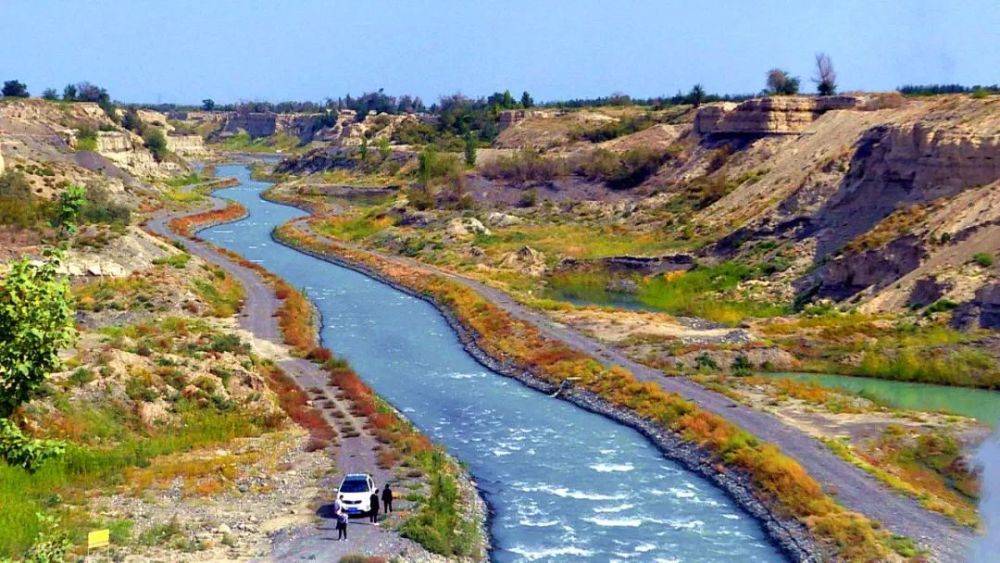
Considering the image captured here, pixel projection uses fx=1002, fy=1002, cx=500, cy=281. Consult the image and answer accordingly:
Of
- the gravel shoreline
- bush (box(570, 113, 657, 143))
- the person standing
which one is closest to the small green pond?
the gravel shoreline

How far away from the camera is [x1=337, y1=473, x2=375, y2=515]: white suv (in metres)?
26.6

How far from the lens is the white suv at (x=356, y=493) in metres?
26.6

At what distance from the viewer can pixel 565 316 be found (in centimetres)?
5600

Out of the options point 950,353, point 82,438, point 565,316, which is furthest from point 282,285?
point 950,353

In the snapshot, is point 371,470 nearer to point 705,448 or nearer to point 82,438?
point 82,438

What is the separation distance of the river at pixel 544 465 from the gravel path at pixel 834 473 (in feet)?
10.1

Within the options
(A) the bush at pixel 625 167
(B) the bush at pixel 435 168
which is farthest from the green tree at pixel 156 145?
(A) the bush at pixel 625 167

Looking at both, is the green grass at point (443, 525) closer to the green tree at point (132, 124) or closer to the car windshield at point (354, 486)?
the car windshield at point (354, 486)

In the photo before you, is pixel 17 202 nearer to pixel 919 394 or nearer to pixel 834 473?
pixel 919 394


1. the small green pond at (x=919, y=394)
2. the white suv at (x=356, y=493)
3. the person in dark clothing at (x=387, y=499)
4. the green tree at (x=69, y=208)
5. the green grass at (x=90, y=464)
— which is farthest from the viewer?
the small green pond at (x=919, y=394)

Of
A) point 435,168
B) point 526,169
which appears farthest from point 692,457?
point 435,168

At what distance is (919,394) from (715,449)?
472 inches

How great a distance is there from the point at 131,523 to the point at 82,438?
6468mm

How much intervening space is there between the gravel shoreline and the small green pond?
28.2 feet
